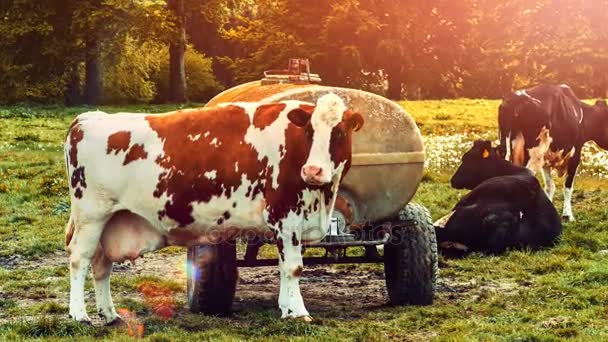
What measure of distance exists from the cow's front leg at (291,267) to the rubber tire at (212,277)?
0.85 metres

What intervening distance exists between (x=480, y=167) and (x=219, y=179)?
23.3 feet

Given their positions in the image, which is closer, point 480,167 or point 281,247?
point 281,247

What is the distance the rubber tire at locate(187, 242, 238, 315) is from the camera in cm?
901

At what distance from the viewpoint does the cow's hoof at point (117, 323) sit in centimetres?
837

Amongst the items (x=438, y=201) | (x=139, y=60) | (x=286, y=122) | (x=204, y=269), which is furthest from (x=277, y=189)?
(x=139, y=60)

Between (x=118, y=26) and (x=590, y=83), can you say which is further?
(x=590, y=83)

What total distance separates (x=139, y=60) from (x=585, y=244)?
4274 cm

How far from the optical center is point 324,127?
26.5 feet

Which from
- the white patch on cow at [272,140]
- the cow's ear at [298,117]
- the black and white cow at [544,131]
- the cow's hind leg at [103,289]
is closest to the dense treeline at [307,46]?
the black and white cow at [544,131]

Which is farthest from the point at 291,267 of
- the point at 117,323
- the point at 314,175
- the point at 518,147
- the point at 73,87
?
the point at 73,87

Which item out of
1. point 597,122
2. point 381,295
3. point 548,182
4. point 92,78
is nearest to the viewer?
point 381,295

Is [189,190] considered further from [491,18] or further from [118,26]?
[491,18]

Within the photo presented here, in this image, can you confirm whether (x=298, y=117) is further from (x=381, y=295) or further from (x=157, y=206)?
(x=381, y=295)

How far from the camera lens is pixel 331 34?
183 ft
